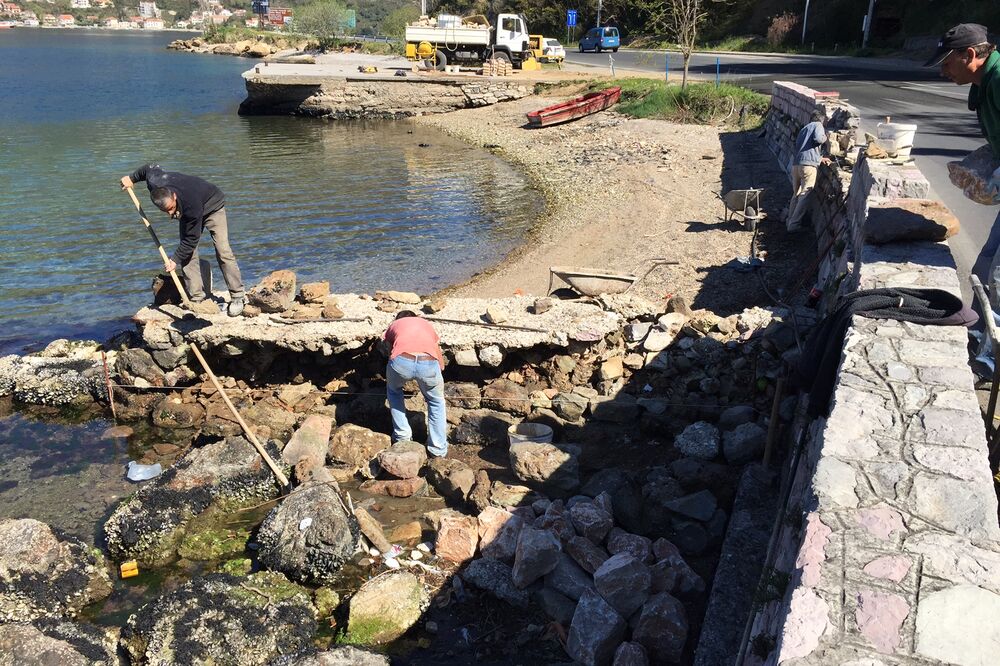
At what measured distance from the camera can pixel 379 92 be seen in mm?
33875

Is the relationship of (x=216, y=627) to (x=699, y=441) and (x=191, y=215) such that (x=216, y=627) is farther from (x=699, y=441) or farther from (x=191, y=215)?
(x=191, y=215)

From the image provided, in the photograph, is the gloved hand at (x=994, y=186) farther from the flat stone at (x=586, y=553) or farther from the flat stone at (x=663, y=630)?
the flat stone at (x=586, y=553)

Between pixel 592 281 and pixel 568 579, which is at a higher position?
pixel 592 281

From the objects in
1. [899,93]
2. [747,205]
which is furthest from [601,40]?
[747,205]

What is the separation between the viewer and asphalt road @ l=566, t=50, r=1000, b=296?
31.6 ft

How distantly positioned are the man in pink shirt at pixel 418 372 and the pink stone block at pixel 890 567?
465 cm

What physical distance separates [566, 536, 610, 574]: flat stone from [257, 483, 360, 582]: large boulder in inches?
72.0

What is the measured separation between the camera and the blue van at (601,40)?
46188 mm

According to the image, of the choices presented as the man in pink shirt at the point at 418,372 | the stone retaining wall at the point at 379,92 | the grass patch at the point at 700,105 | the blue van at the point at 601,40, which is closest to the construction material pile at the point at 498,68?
the stone retaining wall at the point at 379,92

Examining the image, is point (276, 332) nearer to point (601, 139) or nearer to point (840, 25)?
point (601, 139)

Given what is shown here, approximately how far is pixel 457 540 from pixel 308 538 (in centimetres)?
118

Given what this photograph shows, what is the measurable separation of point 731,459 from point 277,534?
3837 mm

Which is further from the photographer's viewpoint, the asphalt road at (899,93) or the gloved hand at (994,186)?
the asphalt road at (899,93)

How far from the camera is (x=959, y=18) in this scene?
32.8 metres
